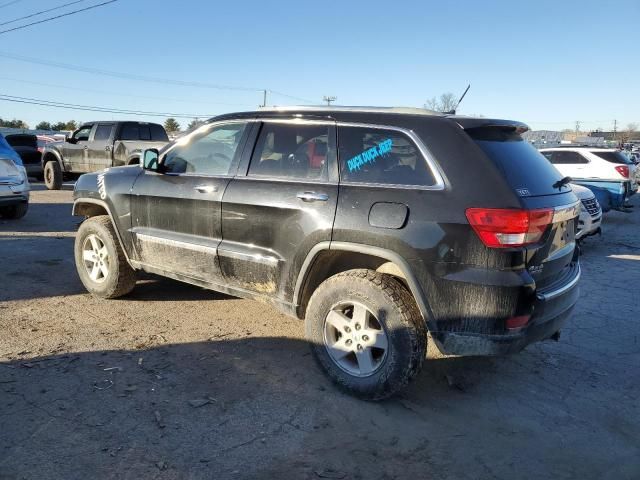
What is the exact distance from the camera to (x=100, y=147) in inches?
522

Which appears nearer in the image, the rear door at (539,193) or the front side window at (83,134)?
the rear door at (539,193)

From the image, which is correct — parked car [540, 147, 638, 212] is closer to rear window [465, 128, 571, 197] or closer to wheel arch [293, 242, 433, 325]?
rear window [465, 128, 571, 197]

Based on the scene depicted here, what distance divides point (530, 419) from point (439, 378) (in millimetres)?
697

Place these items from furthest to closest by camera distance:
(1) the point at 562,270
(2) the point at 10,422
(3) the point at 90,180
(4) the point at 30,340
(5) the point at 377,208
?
(3) the point at 90,180 → (4) the point at 30,340 → (1) the point at 562,270 → (5) the point at 377,208 → (2) the point at 10,422

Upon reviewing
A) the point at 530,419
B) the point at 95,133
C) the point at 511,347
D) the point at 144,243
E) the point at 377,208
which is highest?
the point at 95,133

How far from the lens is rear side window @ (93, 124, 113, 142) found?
13.3m

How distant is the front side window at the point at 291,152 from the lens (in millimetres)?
3570

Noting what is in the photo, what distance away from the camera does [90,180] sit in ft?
16.5

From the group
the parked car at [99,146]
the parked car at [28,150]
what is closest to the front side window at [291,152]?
the parked car at [99,146]

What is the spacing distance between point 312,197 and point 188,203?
50.6 inches

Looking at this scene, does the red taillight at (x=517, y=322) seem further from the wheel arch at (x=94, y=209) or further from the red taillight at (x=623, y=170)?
the red taillight at (x=623, y=170)

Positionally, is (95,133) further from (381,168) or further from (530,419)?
(530,419)

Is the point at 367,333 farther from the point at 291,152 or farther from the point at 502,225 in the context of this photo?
the point at 291,152

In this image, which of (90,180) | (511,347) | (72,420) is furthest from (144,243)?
(511,347)
